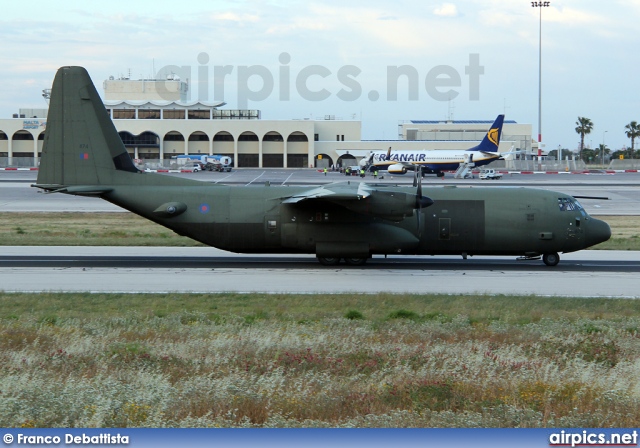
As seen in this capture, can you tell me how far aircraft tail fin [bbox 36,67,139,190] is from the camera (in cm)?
2891

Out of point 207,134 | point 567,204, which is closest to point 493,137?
point 207,134

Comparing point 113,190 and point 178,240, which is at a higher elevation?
point 113,190

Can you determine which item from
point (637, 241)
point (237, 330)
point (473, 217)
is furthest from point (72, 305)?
point (637, 241)

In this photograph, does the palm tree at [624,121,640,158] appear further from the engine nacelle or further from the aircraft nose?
the aircraft nose

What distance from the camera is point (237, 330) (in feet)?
54.7

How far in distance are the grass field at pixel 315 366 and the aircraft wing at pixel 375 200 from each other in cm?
689

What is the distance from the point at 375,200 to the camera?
89.5ft

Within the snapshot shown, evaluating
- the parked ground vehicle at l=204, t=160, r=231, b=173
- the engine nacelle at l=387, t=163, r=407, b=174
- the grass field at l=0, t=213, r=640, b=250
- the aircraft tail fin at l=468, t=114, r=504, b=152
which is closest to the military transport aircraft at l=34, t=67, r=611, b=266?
the grass field at l=0, t=213, r=640, b=250

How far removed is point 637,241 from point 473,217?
14488 mm

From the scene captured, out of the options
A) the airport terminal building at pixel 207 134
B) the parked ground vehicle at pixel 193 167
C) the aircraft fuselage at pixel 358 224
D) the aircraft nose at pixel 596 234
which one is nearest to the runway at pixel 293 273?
the aircraft fuselage at pixel 358 224

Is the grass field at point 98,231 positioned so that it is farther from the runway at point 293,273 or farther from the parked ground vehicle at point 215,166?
the parked ground vehicle at point 215,166

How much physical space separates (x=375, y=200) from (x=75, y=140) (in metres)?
12.0

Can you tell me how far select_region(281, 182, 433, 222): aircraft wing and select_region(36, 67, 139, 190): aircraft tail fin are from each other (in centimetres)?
803

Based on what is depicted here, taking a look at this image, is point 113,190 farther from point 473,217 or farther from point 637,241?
point 637,241
